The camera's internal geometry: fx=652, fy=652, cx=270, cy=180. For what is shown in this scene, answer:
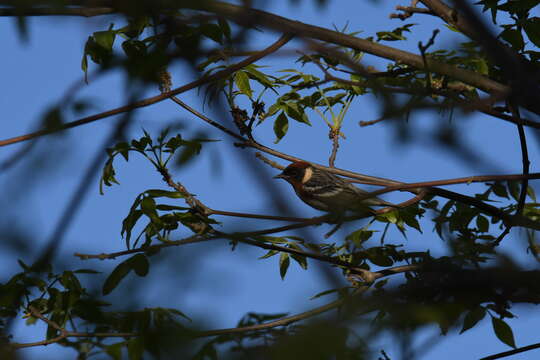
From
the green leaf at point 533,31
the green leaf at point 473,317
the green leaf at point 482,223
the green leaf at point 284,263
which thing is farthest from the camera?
the green leaf at point 482,223

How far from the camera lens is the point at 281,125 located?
5.61m

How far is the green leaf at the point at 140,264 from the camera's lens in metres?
3.50

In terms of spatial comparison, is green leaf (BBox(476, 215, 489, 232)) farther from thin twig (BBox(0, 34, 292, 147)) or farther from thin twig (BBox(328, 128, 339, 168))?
thin twig (BBox(0, 34, 292, 147))

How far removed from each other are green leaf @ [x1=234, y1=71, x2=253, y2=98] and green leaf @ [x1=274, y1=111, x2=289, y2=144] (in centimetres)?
47

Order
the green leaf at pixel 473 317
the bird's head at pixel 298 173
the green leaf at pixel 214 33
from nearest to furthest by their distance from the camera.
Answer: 1. the green leaf at pixel 214 33
2. the green leaf at pixel 473 317
3. the bird's head at pixel 298 173

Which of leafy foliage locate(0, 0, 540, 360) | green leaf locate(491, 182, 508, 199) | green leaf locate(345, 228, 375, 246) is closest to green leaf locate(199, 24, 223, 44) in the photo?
leafy foliage locate(0, 0, 540, 360)

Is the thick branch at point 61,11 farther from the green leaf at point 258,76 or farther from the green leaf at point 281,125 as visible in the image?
the green leaf at point 281,125

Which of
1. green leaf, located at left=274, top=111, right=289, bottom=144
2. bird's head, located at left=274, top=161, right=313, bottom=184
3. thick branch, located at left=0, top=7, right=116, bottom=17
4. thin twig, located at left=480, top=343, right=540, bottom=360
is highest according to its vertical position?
bird's head, located at left=274, top=161, right=313, bottom=184

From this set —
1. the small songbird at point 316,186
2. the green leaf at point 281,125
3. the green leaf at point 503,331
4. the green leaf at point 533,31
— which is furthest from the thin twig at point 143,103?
the small songbird at point 316,186

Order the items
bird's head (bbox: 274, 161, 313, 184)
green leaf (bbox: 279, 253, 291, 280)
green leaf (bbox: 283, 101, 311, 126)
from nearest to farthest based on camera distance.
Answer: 1. green leaf (bbox: 279, 253, 291, 280)
2. green leaf (bbox: 283, 101, 311, 126)
3. bird's head (bbox: 274, 161, 313, 184)

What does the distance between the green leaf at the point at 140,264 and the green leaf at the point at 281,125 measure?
7.30ft

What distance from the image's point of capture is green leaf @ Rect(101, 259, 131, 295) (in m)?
3.60

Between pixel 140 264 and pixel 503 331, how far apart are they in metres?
2.42

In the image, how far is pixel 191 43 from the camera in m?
2.90
